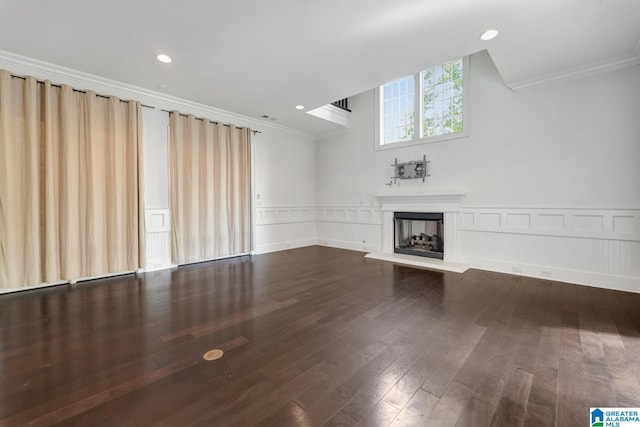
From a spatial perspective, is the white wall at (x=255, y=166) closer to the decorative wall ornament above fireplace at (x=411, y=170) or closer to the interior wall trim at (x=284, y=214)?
the interior wall trim at (x=284, y=214)

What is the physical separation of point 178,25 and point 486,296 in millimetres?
4567

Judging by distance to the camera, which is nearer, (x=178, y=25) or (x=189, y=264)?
(x=178, y=25)

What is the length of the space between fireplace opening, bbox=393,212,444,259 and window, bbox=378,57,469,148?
1503 millimetres

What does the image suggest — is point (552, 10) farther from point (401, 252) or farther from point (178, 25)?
point (401, 252)

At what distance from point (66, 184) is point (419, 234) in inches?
232

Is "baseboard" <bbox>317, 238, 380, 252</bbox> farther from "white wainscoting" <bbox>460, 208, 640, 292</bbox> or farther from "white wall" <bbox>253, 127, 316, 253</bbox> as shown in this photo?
"white wainscoting" <bbox>460, 208, 640, 292</bbox>

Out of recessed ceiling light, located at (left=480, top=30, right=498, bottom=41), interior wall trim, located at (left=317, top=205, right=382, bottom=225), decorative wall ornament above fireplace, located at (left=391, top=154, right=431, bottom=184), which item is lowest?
interior wall trim, located at (left=317, top=205, right=382, bottom=225)

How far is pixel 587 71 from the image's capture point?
360 cm

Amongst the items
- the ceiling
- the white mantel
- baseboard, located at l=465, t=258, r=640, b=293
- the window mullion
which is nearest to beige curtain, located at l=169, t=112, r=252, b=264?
the ceiling

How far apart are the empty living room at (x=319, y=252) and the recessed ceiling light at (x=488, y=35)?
38 millimetres

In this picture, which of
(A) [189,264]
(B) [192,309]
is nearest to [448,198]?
(B) [192,309]

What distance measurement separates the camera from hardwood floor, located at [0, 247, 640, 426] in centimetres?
143

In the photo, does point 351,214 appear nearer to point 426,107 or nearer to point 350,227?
point 350,227

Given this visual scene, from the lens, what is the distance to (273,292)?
336 cm
